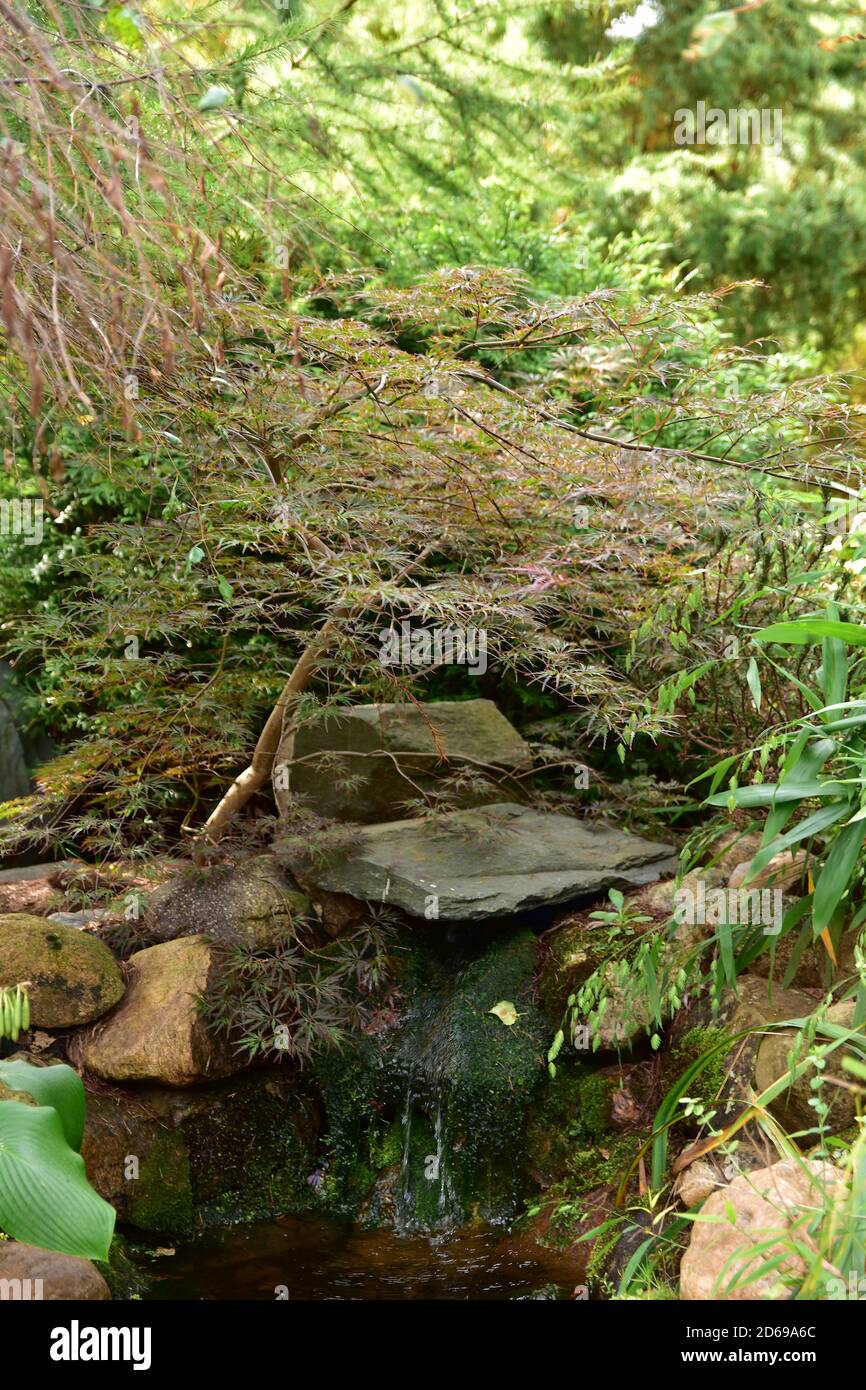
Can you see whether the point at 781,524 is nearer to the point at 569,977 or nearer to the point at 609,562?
the point at 609,562

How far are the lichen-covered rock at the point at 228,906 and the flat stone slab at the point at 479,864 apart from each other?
14 centimetres

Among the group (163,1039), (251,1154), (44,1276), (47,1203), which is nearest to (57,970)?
(163,1039)

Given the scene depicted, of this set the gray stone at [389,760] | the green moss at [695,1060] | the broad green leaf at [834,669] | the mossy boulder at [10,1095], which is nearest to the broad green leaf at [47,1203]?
the mossy boulder at [10,1095]

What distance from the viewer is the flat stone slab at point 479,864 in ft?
13.7

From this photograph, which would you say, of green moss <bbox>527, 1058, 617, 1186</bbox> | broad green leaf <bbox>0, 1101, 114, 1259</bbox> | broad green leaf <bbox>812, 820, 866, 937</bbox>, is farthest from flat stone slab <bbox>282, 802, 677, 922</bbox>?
broad green leaf <bbox>0, 1101, 114, 1259</bbox>

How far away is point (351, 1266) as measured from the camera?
140 inches

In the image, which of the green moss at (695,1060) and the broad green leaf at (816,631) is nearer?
the broad green leaf at (816,631)

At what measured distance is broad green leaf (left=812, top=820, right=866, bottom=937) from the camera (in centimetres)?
270

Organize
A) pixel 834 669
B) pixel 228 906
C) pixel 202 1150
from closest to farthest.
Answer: pixel 834 669 → pixel 202 1150 → pixel 228 906

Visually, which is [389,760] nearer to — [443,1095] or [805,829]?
[443,1095]

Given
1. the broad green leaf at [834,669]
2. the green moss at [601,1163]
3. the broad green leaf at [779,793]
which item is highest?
the broad green leaf at [834,669]

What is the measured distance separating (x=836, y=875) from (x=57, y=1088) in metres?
1.90

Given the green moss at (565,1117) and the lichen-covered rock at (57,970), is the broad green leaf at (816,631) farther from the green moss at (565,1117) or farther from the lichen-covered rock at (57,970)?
the lichen-covered rock at (57,970)
